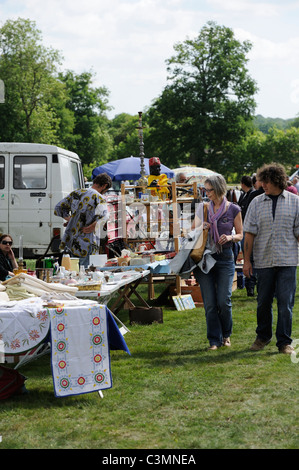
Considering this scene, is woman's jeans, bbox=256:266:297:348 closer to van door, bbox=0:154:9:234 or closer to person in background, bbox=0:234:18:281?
person in background, bbox=0:234:18:281

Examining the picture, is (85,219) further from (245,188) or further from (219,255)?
(245,188)

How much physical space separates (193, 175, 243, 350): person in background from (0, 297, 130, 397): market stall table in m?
1.83

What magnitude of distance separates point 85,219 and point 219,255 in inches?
77.2

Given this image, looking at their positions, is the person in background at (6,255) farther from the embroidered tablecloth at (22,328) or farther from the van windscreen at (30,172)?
the van windscreen at (30,172)

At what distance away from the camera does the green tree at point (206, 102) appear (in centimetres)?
4503

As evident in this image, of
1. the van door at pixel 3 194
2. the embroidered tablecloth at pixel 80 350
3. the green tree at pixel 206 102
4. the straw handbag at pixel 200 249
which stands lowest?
the embroidered tablecloth at pixel 80 350

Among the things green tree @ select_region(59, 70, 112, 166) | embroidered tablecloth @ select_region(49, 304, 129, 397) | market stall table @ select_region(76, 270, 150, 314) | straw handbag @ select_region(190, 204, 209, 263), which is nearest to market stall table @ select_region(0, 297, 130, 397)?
embroidered tablecloth @ select_region(49, 304, 129, 397)

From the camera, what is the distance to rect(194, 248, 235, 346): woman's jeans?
657cm

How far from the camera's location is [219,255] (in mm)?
6551

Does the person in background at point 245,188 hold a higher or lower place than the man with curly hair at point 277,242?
higher

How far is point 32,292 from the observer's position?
18.2ft

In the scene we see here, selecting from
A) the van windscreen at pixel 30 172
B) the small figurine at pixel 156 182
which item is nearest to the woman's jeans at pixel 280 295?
the small figurine at pixel 156 182
